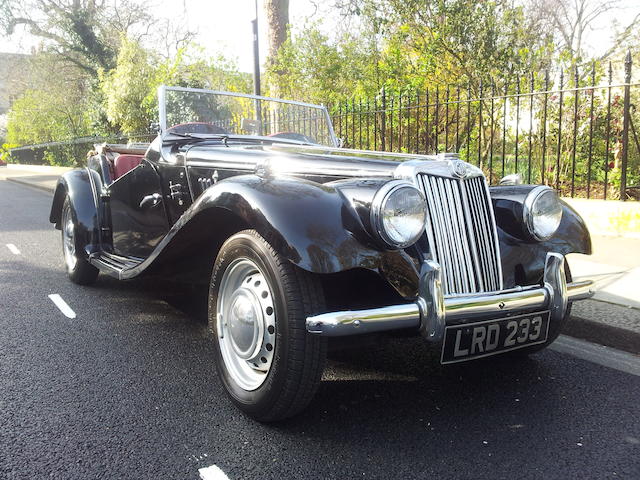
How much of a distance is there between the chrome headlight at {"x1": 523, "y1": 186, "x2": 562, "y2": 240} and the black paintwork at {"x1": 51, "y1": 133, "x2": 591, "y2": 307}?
0.21 feet

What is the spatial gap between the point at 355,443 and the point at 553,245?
4.79ft

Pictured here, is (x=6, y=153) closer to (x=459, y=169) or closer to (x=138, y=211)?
(x=138, y=211)

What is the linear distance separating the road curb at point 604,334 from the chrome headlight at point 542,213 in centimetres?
106

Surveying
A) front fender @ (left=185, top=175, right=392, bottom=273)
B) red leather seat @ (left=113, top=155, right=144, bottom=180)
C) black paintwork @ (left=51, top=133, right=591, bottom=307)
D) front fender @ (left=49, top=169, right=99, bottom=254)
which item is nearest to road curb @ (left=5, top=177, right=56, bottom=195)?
front fender @ (left=49, top=169, right=99, bottom=254)

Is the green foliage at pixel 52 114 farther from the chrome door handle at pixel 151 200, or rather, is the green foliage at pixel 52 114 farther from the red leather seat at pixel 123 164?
the chrome door handle at pixel 151 200

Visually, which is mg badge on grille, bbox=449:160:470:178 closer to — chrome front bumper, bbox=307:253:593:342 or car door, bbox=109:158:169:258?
chrome front bumper, bbox=307:253:593:342

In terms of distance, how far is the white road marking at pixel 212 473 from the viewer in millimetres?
1987

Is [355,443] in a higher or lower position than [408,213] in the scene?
lower

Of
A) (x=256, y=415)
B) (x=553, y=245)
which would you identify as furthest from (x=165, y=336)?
(x=553, y=245)

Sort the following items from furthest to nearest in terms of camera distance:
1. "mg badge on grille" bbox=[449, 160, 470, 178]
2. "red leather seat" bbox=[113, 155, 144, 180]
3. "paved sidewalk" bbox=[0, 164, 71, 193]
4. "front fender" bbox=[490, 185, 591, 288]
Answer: "paved sidewalk" bbox=[0, 164, 71, 193] < "red leather seat" bbox=[113, 155, 144, 180] < "front fender" bbox=[490, 185, 591, 288] < "mg badge on grille" bbox=[449, 160, 470, 178]

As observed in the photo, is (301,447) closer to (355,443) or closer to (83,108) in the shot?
(355,443)

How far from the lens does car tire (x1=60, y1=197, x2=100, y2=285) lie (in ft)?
15.2

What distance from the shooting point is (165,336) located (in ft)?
11.7

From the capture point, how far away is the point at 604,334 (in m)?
3.42
